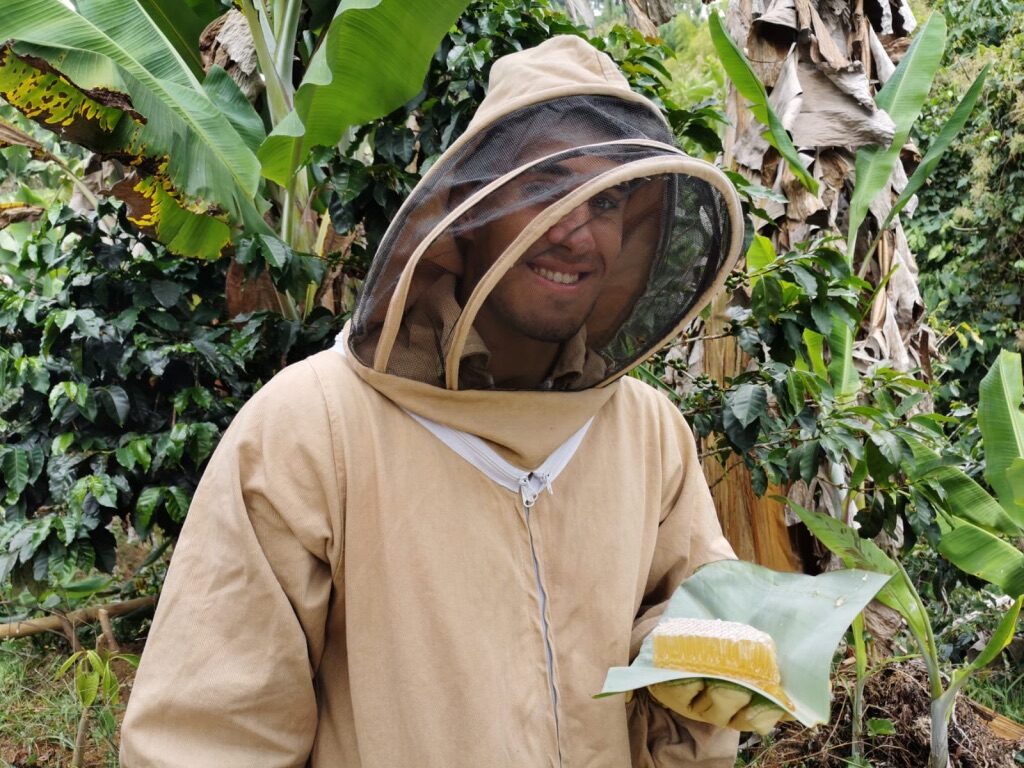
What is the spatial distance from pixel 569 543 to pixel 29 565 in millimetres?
2034

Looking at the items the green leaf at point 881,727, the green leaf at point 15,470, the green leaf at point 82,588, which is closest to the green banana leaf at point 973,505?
the green leaf at point 881,727

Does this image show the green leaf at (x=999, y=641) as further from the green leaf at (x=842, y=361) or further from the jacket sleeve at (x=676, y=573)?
the jacket sleeve at (x=676, y=573)

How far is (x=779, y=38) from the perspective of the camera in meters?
3.96

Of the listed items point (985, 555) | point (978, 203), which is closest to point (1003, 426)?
point (985, 555)

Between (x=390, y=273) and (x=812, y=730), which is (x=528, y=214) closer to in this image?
(x=390, y=273)

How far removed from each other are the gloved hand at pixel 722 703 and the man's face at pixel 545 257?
0.56 metres

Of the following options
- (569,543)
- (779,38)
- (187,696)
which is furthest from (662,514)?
(779,38)

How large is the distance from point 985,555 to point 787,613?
2190 mm

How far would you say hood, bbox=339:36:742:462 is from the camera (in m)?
1.31

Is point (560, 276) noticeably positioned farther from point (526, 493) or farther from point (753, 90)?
point (753, 90)

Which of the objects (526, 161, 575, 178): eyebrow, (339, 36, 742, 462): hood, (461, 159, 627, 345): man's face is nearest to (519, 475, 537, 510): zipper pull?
(339, 36, 742, 462): hood

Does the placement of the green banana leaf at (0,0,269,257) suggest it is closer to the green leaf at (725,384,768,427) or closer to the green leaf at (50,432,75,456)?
the green leaf at (50,432,75,456)

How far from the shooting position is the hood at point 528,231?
4.29 ft

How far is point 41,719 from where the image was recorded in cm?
351
